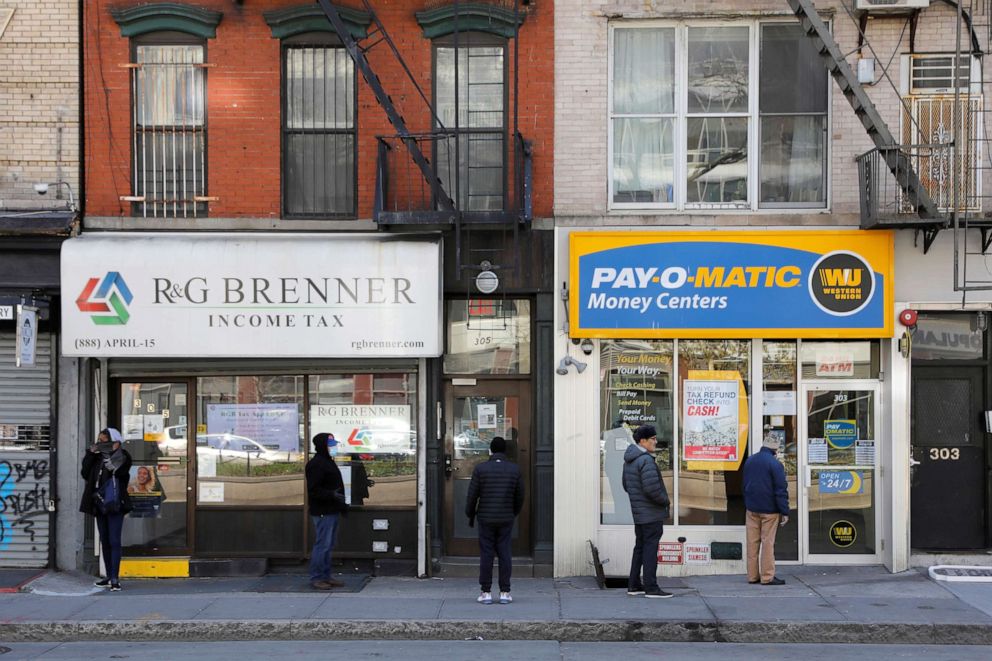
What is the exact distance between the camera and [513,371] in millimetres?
12867

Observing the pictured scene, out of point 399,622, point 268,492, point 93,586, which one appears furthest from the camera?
point 268,492

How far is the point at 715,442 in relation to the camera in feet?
41.3

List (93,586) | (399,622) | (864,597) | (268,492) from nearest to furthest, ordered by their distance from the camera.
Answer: (399,622) → (864,597) → (93,586) → (268,492)

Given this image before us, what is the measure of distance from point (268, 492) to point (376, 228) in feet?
11.6

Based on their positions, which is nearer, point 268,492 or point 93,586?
point 93,586

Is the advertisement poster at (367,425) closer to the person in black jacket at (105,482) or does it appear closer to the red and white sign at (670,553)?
the person in black jacket at (105,482)

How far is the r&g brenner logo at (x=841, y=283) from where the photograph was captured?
1220cm

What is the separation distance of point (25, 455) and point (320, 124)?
5.45 metres

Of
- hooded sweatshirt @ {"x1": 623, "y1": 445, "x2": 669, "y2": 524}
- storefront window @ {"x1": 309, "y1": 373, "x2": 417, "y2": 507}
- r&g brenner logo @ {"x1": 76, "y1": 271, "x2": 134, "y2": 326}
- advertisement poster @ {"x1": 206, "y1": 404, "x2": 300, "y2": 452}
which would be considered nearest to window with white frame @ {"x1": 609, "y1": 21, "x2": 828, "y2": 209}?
hooded sweatshirt @ {"x1": 623, "y1": 445, "x2": 669, "y2": 524}

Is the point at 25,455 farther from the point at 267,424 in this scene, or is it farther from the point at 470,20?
the point at 470,20

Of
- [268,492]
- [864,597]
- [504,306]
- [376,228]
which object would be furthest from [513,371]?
[864,597]

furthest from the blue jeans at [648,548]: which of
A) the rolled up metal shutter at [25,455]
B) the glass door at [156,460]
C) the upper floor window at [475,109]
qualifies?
the rolled up metal shutter at [25,455]

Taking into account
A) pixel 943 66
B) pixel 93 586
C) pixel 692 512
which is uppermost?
pixel 943 66

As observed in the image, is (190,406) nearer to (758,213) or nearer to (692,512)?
(692,512)
